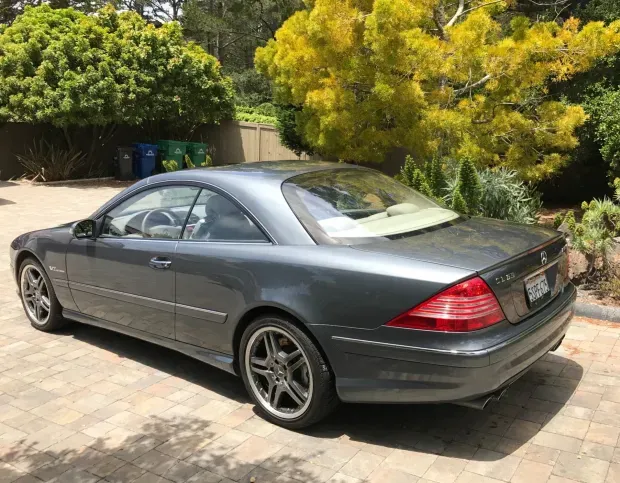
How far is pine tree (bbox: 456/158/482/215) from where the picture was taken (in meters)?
7.41

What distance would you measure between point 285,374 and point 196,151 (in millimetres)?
17400

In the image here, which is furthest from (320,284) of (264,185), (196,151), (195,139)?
(195,139)

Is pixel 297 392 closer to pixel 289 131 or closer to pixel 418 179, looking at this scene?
pixel 418 179

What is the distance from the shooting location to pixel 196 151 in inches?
802

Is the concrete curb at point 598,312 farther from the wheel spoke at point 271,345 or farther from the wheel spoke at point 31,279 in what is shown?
the wheel spoke at point 31,279

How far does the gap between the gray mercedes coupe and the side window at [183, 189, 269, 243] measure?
1cm

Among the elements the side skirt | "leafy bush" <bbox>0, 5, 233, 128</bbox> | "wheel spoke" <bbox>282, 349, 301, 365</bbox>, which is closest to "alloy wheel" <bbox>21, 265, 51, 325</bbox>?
the side skirt

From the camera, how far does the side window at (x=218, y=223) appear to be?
13.0ft

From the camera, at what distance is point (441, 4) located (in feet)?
34.0

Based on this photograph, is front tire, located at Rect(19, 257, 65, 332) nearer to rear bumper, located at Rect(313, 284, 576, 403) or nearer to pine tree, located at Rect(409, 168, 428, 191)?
rear bumper, located at Rect(313, 284, 576, 403)

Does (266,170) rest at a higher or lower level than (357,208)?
higher

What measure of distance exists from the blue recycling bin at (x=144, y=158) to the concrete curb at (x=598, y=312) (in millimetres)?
15458

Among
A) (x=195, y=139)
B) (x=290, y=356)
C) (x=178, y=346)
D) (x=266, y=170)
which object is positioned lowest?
(x=178, y=346)

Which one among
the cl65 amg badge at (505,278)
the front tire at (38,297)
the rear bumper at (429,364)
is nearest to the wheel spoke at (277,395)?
the rear bumper at (429,364)
